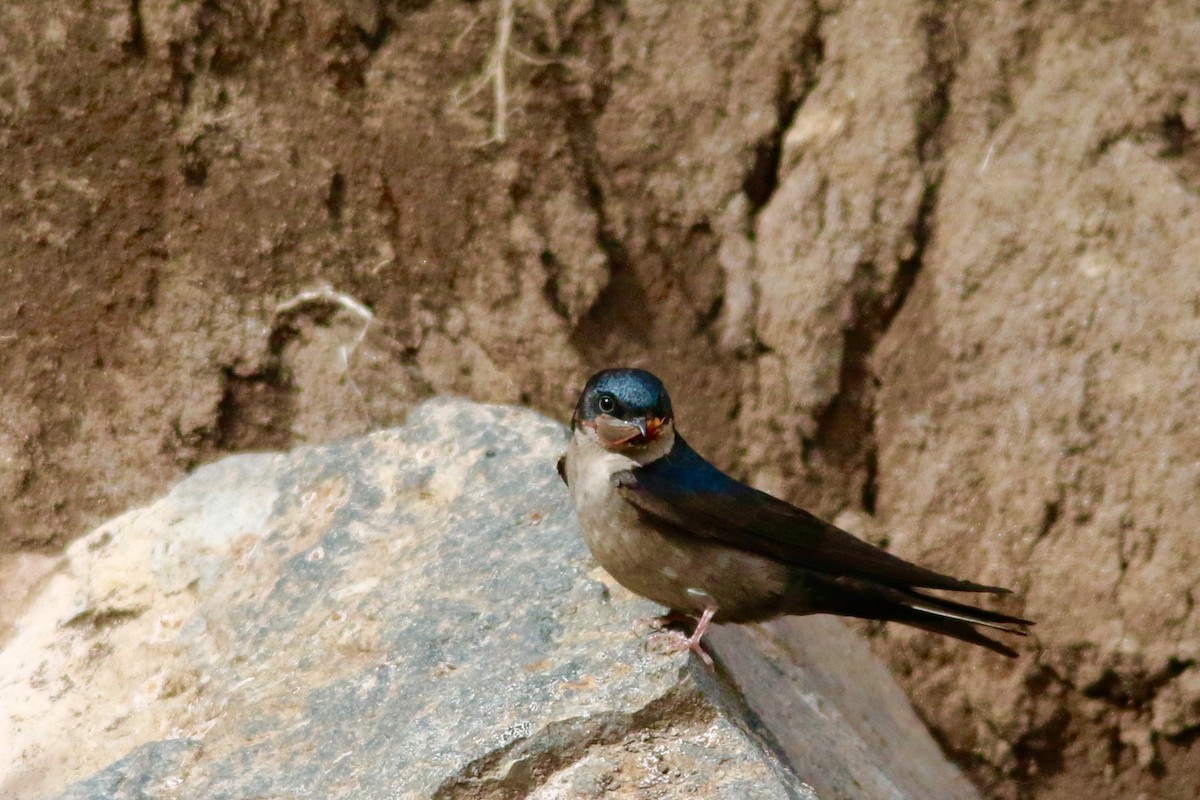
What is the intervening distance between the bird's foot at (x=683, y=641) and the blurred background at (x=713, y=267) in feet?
4.00

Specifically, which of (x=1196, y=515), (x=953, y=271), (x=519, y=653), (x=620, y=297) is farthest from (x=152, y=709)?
(x=1196, y=515)

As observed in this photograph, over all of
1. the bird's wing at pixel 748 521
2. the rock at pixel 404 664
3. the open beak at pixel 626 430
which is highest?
the open beak at pixel 626 430

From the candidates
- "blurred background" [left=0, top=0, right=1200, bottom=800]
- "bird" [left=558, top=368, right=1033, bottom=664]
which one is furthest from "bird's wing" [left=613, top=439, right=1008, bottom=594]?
"blurred background" [left=0, top=0, right=1200, bottom=800]

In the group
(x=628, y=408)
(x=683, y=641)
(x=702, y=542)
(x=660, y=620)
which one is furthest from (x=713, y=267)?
(x=683, y=641)

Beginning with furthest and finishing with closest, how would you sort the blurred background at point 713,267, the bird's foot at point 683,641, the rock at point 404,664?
1. the blurred background at point 713,267
2. the bird's foot at point 683,641
3. the rock at point 404,664

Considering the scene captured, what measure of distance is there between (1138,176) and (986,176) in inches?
15.8

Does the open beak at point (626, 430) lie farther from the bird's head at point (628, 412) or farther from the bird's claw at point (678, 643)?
the bird's claw at point (678, 643)

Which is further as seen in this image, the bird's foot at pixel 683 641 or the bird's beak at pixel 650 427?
the bird's beak at pixel 650 427

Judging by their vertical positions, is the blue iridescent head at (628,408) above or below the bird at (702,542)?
above

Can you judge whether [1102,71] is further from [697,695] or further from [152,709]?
[152,709]

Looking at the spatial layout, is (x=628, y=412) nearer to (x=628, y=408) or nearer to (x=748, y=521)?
(x=628, y=408)

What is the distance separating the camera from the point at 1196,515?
3732 mm

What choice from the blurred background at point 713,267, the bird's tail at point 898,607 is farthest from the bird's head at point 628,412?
the blurred background at point 713,267

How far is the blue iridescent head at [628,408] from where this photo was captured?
3146 millimetres
